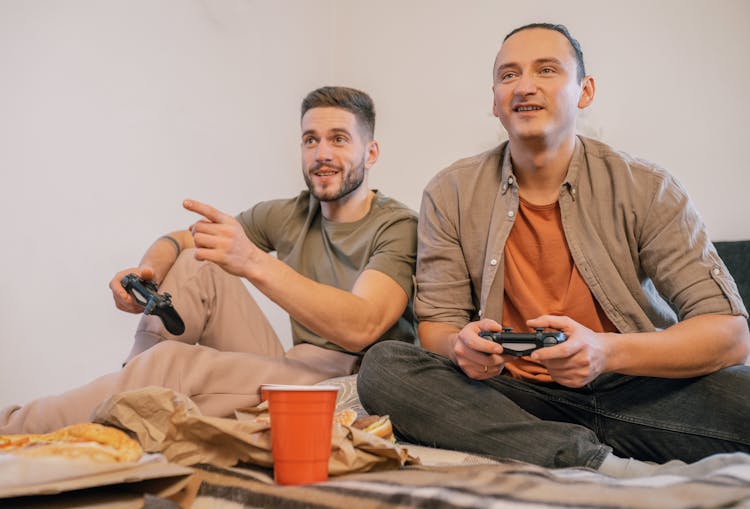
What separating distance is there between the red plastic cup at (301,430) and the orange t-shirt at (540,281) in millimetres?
684

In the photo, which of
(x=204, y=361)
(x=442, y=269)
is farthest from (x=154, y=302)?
(x=442, y=269)

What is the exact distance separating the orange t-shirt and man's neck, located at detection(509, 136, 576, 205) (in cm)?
3

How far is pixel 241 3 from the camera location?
286cm

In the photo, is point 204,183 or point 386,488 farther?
point 204,183

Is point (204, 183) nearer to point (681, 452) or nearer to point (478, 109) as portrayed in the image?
point (478, 109)

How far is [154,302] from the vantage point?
1.48 m

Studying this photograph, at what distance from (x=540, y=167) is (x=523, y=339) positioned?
A: 496 mm

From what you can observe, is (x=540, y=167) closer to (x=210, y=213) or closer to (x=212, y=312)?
(x=210, y=213)

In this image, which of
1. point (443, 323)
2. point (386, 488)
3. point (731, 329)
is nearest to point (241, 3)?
point (443, 323)

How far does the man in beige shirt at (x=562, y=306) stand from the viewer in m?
1.27

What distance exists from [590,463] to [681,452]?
0.23m

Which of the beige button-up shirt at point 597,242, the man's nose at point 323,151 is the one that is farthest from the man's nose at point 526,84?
the man's nose at point 323,151

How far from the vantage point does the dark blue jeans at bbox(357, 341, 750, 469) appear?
49.8 inches

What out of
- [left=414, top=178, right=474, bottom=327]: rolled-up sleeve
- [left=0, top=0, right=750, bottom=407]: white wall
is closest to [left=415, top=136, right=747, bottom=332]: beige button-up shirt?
[left=414, top=178, right=474, bottom=327]: rolled-up sleeve
